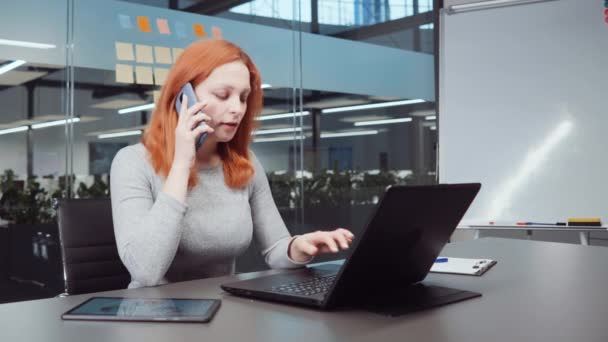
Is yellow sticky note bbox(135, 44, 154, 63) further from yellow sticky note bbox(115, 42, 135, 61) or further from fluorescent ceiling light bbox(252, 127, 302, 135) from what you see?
fluorescent ceiling light bbox(252, 127, 302, 135)

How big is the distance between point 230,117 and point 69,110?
191cm

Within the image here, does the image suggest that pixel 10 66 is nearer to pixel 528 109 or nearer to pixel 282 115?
→ pixel 282 115

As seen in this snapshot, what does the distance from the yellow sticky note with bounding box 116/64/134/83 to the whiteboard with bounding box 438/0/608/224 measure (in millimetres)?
1974

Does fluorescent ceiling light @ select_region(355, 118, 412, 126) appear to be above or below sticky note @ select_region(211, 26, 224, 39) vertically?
below

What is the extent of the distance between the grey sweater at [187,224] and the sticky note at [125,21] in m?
1.77

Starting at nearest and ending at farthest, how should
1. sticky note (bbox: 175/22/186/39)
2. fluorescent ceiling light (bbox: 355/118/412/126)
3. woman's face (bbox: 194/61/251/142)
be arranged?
woman's face (bbox: 194/61/251/142), sticky note (bbox: 175/22/186/39), fluorescent ceiling light (bbox: 355/118/412/126)

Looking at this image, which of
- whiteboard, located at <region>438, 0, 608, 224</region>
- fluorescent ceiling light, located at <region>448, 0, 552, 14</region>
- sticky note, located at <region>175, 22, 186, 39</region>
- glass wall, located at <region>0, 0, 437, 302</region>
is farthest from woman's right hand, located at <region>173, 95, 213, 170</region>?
fluorescent ceiling light, located at <region>448, 0, 552, 14</region>

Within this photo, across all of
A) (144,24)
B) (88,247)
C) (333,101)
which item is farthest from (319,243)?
(333,101)

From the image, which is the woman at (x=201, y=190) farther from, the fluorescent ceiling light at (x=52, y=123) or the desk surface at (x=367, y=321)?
the fluorescent ceiling light at (x=52, y=123)

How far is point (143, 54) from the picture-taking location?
3.28m

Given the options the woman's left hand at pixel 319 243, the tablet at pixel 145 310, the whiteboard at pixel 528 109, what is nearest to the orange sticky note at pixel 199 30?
the whiteboard at pixel 528 109

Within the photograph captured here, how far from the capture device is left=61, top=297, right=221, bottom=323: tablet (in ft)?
2.93

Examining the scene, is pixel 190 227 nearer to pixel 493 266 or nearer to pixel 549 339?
pixel 493 266

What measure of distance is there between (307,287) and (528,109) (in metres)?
2.92
